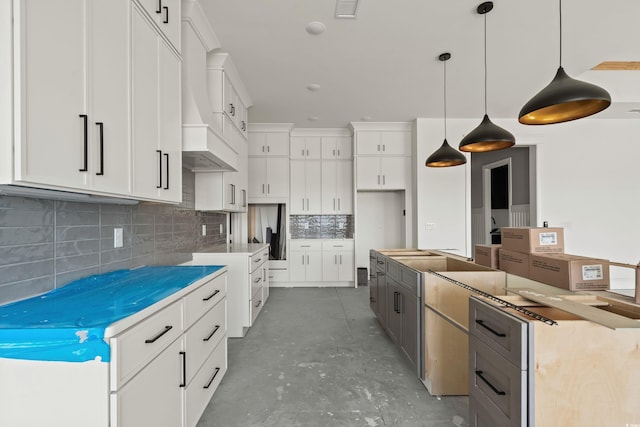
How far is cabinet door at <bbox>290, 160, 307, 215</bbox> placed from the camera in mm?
5227

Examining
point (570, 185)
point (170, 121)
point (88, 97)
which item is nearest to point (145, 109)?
point (170, 121)

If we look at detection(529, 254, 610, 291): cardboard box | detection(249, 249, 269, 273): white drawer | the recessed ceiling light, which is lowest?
detection(249, 249, 269, 273): white drawer

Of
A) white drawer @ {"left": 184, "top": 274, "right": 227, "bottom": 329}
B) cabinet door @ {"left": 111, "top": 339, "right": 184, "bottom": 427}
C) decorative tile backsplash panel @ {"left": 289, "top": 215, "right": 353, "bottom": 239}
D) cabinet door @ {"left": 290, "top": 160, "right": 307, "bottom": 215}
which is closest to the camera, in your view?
cabinet door @ {"left": 111, "top": 339, "right": 184, "bottom": 427}

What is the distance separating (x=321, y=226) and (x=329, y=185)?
83 cm

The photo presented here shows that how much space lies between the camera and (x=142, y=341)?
1.11 meters

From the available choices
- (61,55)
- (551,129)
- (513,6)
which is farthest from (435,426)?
(551,129)

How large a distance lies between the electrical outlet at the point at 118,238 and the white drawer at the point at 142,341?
0.76 metres

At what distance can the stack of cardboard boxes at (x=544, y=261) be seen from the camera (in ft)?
5.94

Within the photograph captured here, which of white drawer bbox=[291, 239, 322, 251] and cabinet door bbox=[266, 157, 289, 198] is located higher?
cabinet door bbox=[266, 157, 289, 198]

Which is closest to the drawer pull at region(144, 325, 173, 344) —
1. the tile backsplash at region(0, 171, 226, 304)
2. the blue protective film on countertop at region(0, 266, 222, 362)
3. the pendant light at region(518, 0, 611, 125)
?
the blue protective film on countertop at region(0, 266, 222, 362)

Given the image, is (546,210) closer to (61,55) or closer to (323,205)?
(323,205)

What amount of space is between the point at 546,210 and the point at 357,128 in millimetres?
3490

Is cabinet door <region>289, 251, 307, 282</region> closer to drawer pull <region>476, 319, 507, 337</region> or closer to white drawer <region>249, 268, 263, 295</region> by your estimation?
white drawer <region>249, 268, 263, 295</region>

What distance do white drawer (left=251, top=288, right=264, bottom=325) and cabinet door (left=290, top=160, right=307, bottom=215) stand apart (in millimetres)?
1907
